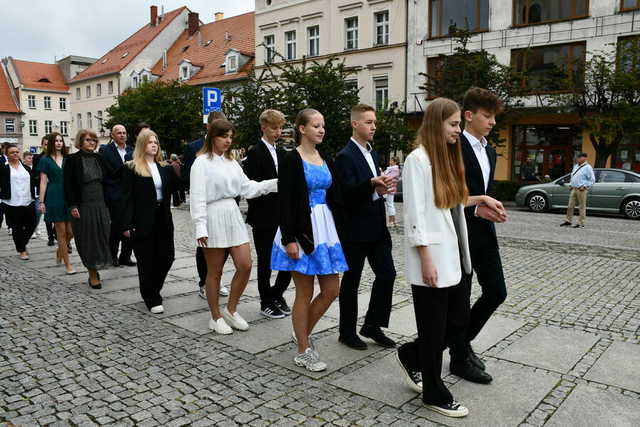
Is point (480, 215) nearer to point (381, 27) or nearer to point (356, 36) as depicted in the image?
point (381, 27)

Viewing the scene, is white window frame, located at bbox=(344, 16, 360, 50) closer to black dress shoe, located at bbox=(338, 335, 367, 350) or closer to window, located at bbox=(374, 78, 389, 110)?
window, located at bbox=(374, 78, 389, 110)

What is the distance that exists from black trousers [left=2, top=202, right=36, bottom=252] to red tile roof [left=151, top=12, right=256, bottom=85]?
1228 inches

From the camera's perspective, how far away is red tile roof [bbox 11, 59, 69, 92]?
67.4 meters

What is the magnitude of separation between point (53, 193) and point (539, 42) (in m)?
22.9

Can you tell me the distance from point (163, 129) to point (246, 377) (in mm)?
30753

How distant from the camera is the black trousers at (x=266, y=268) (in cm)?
572

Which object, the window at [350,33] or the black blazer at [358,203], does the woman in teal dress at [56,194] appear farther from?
the window at [350,33]

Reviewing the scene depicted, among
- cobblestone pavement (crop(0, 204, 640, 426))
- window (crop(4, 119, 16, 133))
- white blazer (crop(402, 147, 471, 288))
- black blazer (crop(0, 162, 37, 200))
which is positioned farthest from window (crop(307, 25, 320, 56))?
window (crop(4, 119, 16, 133))

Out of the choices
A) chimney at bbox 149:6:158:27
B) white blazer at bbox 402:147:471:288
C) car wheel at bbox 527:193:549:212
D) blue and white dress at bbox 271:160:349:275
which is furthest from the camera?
chimney at bbox 149:6:158:27

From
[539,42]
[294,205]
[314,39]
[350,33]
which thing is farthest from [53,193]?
[314,39]

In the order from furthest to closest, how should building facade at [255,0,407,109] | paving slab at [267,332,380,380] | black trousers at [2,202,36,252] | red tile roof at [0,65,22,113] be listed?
red tile roof at [0,65,22,113]
building facade at [255,0,407,109]
black trousers at [2,202,36,252]
paving slab at [267,332,380,380]

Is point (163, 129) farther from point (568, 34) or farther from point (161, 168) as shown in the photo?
point (161, 168)

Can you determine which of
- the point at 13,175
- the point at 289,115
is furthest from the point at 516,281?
the point at 289,115

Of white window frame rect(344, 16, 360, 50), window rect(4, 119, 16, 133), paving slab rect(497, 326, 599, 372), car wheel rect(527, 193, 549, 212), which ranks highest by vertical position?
white window frame rect(344, 16, 360, 50)
